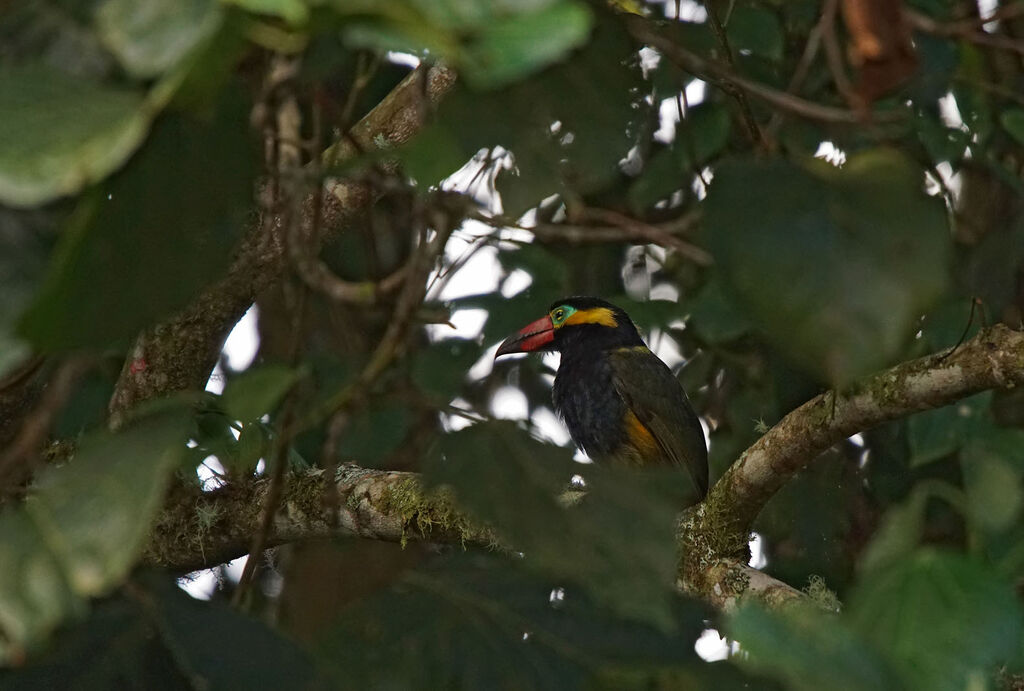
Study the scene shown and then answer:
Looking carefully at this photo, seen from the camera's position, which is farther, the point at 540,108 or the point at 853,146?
the point at 853,146

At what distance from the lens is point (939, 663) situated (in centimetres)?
91

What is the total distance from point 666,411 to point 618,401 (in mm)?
237

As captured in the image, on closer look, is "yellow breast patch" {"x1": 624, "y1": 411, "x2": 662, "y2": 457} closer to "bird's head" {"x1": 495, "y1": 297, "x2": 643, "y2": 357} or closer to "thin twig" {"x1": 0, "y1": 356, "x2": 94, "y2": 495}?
"bird's head" {"x1": 495, "y1": 297, "x2": 643, "y2": 357}

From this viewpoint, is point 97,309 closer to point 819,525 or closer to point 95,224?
point 95,224

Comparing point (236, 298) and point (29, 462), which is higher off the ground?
point (236, 298)

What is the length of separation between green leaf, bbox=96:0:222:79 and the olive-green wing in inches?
151

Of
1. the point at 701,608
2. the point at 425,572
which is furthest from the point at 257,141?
the point at 701,608

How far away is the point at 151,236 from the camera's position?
2.48ft

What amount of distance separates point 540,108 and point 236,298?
4.92 feet

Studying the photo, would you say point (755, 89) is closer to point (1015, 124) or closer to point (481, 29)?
point (481, 29)

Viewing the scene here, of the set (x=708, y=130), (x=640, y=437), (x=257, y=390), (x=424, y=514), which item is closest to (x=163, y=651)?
(x=257, y=390)

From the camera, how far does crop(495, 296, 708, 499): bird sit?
14.7 ft

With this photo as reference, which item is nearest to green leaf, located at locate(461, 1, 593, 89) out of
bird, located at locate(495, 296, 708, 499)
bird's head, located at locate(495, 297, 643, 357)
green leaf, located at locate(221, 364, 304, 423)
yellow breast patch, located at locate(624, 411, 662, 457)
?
green leaf, located at locate(221, 364, 304, 423)

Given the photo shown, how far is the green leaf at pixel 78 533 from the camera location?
0.65m
